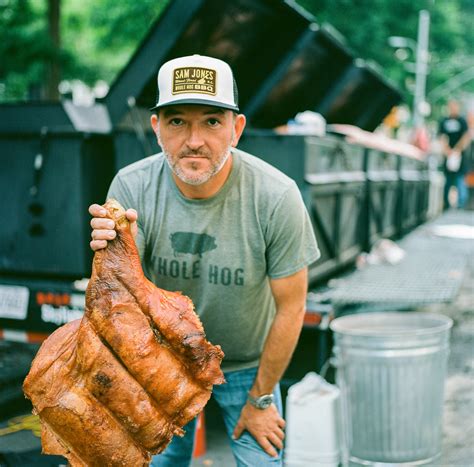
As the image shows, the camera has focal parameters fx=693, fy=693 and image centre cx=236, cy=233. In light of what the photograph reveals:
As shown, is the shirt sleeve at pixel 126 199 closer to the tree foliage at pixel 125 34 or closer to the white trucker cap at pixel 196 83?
the white trucker cap at pixel 196 83

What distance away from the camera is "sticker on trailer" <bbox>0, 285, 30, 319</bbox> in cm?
445

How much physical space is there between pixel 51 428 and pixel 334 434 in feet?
8.89

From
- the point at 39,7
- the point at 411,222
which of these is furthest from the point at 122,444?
the point at 39,7

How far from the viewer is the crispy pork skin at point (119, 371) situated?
74.5 inches

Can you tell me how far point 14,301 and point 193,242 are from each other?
2.38m

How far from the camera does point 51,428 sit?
1952 millimetres

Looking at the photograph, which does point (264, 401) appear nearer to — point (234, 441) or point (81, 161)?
point (234, 441)

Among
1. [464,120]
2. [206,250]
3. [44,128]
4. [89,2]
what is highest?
[89,2]

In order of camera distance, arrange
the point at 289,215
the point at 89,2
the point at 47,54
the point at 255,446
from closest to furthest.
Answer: the point at 289,215
the point at 255,446
the point at 47,54
the point at 89,2

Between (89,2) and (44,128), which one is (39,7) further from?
(44,128)

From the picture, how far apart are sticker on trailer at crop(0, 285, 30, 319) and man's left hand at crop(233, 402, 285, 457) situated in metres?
2.28

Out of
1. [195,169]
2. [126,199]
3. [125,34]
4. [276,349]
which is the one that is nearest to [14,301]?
[126,199]

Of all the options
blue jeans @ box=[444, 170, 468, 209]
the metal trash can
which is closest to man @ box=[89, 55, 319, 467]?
the metal trash can

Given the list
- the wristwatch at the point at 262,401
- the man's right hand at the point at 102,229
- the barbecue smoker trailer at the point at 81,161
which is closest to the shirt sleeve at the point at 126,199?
the man's right hand at the point at 102,229
